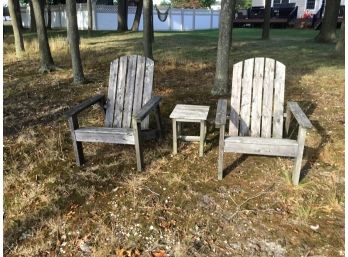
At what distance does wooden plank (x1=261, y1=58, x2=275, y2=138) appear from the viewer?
12.9 ft

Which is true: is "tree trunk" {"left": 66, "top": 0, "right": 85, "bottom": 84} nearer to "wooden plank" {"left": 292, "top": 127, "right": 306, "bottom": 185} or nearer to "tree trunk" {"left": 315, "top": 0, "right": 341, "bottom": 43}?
"wooden plank" {"left": 292, "top": 127, "right": 306, "bottom": 185}

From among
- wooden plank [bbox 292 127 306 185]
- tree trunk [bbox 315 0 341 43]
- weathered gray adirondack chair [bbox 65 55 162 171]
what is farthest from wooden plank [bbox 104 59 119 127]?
tree trunk [bbox 315 0 341 43]

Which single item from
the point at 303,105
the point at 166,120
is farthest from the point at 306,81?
the point at 166,120

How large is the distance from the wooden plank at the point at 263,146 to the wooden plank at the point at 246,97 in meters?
0.51

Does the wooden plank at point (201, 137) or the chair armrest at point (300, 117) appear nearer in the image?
the chair armrest at point (300, 117)

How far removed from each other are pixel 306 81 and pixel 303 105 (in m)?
1.80

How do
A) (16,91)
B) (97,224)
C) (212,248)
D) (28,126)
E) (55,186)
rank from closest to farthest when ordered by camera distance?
(212,248), (97,224), (55,186), (28,126), (16,91)

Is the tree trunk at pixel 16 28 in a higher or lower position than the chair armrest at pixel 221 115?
higher

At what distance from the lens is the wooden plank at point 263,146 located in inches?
133

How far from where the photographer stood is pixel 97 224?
301 cm

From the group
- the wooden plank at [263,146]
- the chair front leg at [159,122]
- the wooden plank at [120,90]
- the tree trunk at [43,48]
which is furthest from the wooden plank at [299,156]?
the tree trunk at [43,48]

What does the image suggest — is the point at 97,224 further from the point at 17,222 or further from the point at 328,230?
the point at 328,230

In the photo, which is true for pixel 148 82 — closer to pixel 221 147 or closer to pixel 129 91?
pixel 129 91

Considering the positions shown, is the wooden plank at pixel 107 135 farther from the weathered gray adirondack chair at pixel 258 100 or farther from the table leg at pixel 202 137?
the weathered gray adirondack chair at pixel 258 100
